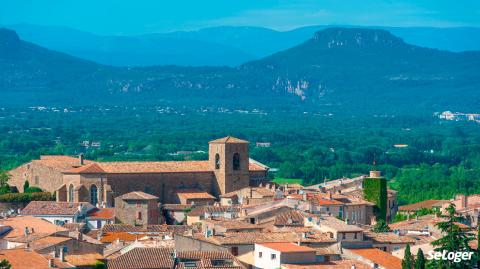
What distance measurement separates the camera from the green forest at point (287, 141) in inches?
3413

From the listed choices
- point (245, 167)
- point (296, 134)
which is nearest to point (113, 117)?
point (296, 134)

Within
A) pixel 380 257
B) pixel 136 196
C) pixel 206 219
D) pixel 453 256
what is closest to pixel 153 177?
pixel 136 196

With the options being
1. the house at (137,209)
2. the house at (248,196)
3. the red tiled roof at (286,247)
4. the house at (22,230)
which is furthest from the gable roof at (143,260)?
the house at (248,196)

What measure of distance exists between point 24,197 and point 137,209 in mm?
6859

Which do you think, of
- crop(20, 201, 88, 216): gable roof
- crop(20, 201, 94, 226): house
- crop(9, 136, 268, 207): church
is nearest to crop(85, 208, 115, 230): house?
crop(20, 201, 94, 226): house

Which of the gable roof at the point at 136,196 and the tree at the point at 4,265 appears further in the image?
the gable roof at the point at 136,196

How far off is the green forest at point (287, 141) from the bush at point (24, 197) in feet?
58.3

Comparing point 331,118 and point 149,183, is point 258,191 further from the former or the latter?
point 331,118

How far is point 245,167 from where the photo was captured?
58.9 meters

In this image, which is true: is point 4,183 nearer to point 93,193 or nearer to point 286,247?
point 93,193

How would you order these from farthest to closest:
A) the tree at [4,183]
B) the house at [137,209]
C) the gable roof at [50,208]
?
the tree at [4,183] → the house at [137,209] → the gable roof at [50,208]

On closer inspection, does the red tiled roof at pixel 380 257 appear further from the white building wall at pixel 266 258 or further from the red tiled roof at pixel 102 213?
the red tiled roof at pixel 102 213

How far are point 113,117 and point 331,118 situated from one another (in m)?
30.1

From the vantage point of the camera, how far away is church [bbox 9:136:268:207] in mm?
55625
